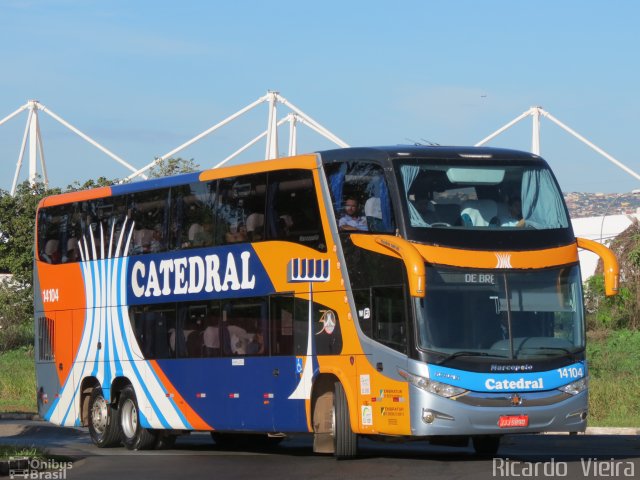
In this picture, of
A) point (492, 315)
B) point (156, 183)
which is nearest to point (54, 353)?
point (156, 183)

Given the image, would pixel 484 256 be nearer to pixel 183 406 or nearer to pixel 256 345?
pixel 256 345

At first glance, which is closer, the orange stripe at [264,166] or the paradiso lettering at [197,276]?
Result: the orange stripe at [264,166]

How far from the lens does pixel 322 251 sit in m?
17.2

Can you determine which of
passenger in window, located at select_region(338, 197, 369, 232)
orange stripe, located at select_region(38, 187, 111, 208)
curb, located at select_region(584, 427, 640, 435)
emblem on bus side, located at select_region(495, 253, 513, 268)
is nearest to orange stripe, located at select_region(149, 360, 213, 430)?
orange stripe, located at select_region(38, 187, 111, 208)

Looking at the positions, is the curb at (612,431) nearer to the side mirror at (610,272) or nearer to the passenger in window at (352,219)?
the side mirror at (610,272)

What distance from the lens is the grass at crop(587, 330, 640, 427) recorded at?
2619 cm

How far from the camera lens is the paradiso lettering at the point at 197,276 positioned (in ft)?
60.3

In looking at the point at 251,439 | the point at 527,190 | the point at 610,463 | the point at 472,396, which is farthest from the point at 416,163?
the point at 251,439

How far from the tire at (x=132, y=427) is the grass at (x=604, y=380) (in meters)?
8.27

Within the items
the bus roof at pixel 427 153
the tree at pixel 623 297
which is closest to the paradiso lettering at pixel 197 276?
the bus roof at pixel 427 153

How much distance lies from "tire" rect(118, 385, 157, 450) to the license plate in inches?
289

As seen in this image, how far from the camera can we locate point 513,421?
1559 cm

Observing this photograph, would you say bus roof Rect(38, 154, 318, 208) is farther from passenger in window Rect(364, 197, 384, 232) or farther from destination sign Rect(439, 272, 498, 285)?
destination sign Rect(439, 272, 498, 285)

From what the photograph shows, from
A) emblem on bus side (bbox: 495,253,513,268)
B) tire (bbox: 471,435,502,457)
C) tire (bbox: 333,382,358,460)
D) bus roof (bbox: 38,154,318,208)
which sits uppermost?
bus roof (bbox: 38,154,318,208)
